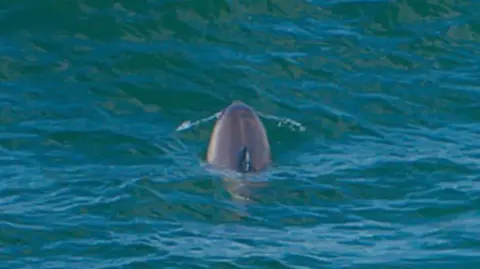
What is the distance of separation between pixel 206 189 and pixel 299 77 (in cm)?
449

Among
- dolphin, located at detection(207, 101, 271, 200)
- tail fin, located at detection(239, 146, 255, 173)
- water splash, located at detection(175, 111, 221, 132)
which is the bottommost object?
tail fin, located at detection(239, 146, 255, 173)

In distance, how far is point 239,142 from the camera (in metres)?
16.9

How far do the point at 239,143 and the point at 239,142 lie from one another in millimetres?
20

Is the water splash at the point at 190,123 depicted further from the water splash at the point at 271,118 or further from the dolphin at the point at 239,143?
the dolphin at the point at 239,143

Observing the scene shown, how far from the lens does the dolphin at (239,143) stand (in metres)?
16.5

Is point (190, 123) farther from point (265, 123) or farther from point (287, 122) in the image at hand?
point (287, 122)

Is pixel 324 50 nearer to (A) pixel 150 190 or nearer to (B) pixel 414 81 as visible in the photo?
(B) pixel 414 81

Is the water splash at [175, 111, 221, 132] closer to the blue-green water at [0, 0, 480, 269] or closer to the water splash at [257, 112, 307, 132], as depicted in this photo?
the blue-green water at [0, 0, 480, 269]

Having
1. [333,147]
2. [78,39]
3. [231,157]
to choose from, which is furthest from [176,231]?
[78,39]

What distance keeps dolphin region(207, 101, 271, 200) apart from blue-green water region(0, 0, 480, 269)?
0.87ft

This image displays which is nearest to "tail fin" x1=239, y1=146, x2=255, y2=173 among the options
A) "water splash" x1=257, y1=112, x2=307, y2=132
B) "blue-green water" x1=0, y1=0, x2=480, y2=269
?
"blue-green water" x1=0, y1=0, x2=480, y2=269

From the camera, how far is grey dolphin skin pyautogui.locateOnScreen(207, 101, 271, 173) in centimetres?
1650

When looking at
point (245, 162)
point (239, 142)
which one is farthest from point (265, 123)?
point (245, 162)

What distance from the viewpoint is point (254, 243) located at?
1409cm
